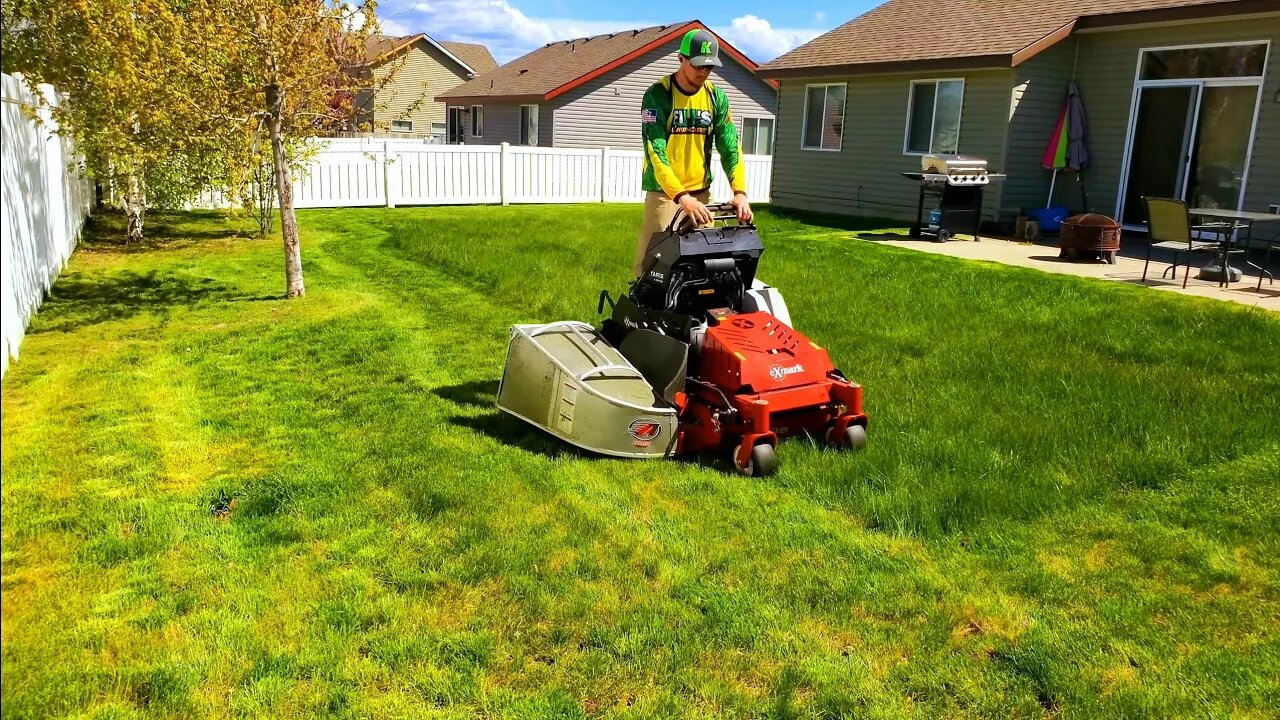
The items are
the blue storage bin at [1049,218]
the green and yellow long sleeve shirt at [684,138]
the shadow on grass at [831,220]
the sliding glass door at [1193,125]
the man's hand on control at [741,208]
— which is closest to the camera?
the man's hand on control at [741,208]

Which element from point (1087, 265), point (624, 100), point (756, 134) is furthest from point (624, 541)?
point (756, 134)

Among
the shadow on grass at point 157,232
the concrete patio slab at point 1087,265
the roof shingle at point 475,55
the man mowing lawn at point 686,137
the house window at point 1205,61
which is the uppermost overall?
the roof shingle at point 475,55

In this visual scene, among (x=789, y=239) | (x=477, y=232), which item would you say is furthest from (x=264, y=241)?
(x=789, y=239)

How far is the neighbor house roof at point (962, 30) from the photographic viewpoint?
13.1 metres

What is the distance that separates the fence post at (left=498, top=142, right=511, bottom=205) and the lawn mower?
1558 centimetres

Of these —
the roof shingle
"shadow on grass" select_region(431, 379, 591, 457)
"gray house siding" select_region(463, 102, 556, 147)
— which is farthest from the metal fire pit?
the roof shingle

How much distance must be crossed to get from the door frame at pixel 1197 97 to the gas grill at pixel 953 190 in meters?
2.10

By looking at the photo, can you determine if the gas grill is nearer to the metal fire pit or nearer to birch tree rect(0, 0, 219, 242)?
the metal fire pit

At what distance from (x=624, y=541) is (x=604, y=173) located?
18.6 m

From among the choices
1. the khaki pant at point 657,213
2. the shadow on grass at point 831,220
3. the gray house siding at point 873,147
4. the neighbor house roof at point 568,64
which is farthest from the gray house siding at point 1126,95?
the neighbor house roof at point 568,64

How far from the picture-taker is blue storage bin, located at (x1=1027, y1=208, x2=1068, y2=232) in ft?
45.4

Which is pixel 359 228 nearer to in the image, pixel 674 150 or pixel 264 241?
pixel 264 241

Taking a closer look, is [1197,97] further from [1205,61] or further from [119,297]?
[119,297]

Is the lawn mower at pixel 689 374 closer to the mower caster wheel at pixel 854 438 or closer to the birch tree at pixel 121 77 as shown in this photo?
the mower caster wheel at pixel 854 438
